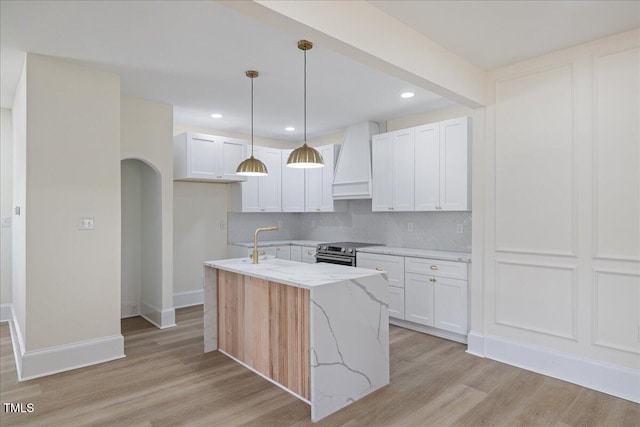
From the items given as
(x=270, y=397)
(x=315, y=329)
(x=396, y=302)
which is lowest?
(x=270, y=397)

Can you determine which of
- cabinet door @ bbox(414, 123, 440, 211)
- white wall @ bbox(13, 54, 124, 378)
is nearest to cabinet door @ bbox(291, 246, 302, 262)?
cabinet door @ bbox(414, 123, 440, 211)

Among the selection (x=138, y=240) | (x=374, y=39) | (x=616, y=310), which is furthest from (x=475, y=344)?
(x=138, y=240)

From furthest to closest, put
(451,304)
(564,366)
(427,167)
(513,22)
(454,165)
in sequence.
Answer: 1. (427,167)
2. (454,165)
3. (451,304)
4. (564,366)
5. (513,22)

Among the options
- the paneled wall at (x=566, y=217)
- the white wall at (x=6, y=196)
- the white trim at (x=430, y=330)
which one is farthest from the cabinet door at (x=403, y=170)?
the white wall at (x=6, y=196)

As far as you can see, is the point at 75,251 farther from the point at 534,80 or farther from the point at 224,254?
the point at 534,80

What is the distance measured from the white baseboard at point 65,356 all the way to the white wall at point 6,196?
1.56 m

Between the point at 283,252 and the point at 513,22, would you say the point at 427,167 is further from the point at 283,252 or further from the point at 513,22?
the point at 283,252

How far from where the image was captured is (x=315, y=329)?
2420mm

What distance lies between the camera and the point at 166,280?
449cm

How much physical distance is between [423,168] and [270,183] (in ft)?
8.57

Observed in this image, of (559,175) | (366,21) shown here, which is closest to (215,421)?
(366,21)

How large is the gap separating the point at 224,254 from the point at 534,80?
4.81 m

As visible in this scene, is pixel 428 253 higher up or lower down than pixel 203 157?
lower down

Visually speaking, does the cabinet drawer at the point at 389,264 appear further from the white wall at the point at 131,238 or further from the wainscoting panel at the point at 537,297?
the white wall at the point at 131,238
